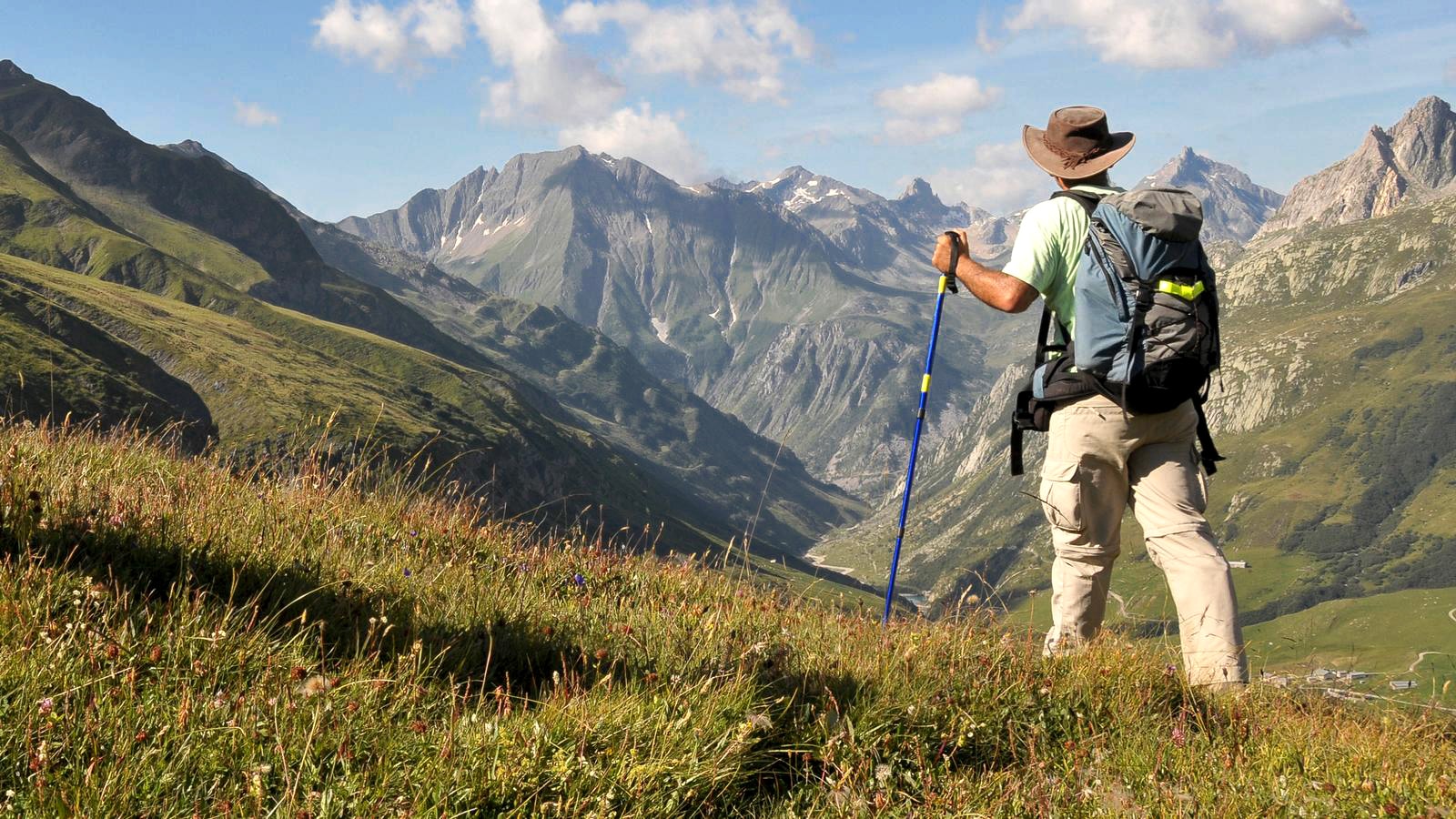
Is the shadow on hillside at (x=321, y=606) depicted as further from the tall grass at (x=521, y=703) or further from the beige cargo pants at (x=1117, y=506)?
the beige cargo pants at (x=1117, y=506)

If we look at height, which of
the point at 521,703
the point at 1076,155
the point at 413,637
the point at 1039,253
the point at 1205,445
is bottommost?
the point at 521,703

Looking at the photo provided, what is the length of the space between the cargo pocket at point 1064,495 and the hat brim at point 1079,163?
2216 millimetres

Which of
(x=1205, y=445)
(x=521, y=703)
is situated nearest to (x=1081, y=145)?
(x=1205, y=445)

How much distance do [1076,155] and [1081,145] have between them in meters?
0.08

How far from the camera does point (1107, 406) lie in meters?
6.75

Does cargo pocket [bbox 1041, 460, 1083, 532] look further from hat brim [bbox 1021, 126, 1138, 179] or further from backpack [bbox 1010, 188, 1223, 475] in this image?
hat brim [bbox 1021, 126, 1138, 179]

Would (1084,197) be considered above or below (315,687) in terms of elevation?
above

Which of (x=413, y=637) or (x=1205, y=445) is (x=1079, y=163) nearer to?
(x=1205, y=445)

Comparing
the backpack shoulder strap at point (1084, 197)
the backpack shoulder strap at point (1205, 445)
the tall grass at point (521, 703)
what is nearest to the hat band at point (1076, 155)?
the backpack shoulder strap at point (1084, 197)

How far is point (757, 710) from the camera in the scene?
445cm

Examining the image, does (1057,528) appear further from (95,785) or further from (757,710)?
(95,785)

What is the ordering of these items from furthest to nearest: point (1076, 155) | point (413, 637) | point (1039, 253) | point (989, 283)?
1. point (1076, 155)
2. point (1039, 253)
3. point (989, 283)
4. point (413, 637)

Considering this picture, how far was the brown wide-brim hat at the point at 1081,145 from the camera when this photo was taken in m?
7.24

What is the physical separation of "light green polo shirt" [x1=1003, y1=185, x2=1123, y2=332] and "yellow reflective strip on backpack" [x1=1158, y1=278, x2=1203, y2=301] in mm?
639
